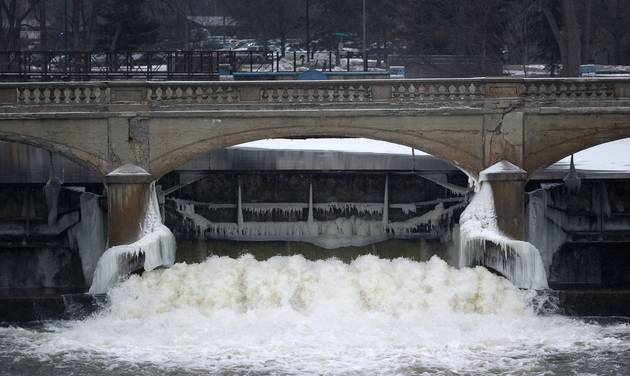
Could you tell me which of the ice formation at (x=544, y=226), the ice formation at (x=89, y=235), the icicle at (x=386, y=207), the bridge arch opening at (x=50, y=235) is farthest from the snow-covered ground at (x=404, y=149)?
the bridge arch opening at (x=50, y=235)

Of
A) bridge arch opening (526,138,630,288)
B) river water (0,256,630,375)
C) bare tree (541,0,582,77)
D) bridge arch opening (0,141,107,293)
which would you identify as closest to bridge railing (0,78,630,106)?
bridge arch opening (0,141,107,293)

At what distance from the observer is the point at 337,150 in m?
36.2

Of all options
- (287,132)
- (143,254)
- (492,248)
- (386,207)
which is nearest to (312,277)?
(287,132)

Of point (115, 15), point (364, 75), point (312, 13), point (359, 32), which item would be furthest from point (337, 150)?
point (312, 13)

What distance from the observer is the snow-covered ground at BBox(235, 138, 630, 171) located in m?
34.6

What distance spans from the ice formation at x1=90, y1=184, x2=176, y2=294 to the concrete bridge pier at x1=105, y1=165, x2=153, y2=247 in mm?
243

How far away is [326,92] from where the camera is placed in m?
28.3

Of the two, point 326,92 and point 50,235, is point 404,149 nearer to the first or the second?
point 326,92

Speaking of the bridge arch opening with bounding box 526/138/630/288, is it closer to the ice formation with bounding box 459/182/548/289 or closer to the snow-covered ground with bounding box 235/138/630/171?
the ice formation with bounding box 459/182/548/289

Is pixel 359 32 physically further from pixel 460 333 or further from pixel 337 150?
pixel 460 333

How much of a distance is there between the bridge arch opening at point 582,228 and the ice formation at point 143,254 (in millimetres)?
8998

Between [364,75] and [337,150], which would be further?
[364,75]

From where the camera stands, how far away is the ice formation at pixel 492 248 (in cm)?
2622

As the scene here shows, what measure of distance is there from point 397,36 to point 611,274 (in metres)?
31.2
